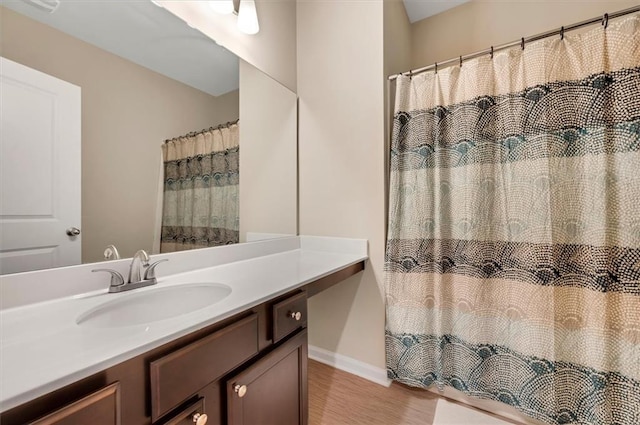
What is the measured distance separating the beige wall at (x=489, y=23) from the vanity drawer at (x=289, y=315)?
2.02 metres

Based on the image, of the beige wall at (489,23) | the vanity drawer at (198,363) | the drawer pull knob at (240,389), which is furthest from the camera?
the beige wall at (489,23)

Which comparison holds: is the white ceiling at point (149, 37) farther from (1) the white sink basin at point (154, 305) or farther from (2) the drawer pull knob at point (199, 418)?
(2) the drawer pull knob at point (199, 418)

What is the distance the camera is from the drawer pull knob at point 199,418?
2.22 feet

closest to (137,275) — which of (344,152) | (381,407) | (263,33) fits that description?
(344,152)

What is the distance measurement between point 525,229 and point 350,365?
128 centimetres

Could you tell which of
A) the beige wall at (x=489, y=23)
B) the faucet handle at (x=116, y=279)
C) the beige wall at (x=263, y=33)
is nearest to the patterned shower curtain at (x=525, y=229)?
the beige wall at (x=489, y=23)

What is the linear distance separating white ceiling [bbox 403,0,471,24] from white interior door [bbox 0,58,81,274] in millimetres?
2131

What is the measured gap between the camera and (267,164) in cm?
176

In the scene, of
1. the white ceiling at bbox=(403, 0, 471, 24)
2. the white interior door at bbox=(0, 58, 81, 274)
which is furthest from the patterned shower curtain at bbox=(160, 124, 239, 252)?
the white ceiling at bbox=(403, 0, 471, 24)

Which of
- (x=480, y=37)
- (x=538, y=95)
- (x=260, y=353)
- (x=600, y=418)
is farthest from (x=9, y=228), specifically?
(x=480, y=37)

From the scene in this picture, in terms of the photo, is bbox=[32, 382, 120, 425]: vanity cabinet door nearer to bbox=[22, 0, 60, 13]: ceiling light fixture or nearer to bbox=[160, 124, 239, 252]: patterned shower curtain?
bbox=[160, 124, 239, 252]: patterned shower curtain

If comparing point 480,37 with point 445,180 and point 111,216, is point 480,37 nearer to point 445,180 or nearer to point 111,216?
point 445,180

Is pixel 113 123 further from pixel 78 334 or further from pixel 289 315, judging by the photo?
pixel 289 315

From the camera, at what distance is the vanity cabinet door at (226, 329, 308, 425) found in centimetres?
79
